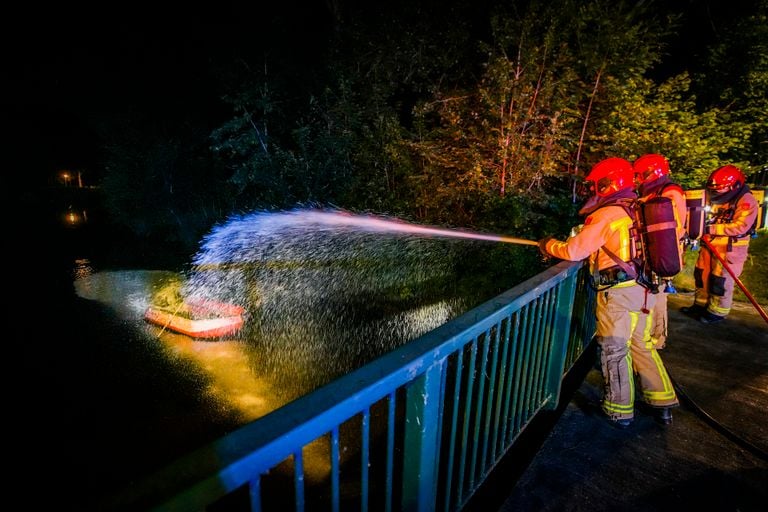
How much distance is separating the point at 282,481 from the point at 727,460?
13.4 feet

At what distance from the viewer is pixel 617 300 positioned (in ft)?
9.92

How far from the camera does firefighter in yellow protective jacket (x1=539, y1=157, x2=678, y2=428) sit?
2920mm

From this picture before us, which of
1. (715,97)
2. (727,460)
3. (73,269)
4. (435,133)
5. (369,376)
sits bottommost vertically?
(73,269)

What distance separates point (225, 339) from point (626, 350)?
25.7 feet

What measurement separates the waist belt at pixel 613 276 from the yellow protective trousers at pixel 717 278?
3.33 meters

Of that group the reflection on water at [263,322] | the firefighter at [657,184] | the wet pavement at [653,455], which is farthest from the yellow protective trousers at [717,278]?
the reflection on water at [263,322]

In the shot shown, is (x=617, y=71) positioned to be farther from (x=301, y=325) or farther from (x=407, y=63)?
(x=301, y=325)

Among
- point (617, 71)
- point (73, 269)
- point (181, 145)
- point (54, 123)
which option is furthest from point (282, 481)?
point (54, 123)

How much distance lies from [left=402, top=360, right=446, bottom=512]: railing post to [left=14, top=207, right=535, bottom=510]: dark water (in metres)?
4.42

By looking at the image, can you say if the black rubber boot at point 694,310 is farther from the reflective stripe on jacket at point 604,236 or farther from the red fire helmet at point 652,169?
the reflective stripe on jacket at point 604,236

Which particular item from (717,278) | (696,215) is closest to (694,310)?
(717,278)

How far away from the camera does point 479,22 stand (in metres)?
9.52

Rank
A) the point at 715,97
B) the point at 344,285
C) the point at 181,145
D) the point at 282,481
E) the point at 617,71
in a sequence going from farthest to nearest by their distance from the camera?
the point at 181,145, the point at 344,285, the point at 715,97, the point at 617,71, the point at 282,481

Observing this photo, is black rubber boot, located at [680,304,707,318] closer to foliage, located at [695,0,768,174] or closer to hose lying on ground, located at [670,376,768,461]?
hose lying on ground, located at [670,376,768,461]
